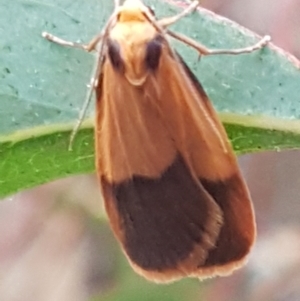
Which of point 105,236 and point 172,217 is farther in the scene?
point 105,236

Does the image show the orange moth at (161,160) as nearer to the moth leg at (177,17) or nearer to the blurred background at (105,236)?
the moth leg at (177,17)

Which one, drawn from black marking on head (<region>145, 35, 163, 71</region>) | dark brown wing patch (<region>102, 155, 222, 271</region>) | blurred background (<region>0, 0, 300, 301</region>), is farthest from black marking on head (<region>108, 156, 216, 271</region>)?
blurred background (<region>0, 0, 300, 301</region>)

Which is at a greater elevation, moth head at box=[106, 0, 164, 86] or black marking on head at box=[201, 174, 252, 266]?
moth head at box=[106, 0, 164, 86]

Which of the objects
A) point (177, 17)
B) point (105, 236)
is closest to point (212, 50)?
point (177, 17)

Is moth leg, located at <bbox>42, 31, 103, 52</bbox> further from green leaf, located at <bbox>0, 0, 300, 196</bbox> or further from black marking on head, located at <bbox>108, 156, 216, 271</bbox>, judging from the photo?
black marking on head, located at <bbox>108, 156, 216, 271</bbox>

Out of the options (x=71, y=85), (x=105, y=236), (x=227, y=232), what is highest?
(x=71, y=85)

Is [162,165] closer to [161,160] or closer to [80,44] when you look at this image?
[161,160]
